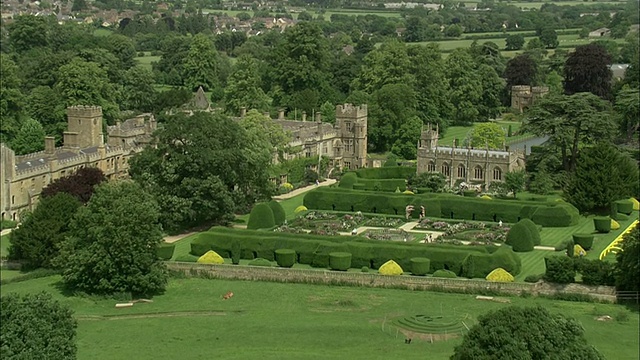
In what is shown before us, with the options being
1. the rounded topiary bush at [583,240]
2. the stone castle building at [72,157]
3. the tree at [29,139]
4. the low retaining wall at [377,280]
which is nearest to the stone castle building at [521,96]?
the stone castle building at [72,157]

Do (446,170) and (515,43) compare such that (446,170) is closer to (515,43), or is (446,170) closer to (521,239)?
(521,239)

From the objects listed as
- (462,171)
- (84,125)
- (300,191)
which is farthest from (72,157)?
(462,171)

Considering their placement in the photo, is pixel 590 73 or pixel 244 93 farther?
pixel 590 73

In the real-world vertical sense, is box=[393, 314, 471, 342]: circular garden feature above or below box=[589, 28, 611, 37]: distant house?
below

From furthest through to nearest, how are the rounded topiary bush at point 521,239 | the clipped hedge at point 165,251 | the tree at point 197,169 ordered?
the tree at point 197,169
the rounded topiary bush at point 521,239
the clipped hedge at point 165,251

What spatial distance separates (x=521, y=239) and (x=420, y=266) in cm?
758

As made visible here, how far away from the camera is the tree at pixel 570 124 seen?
74.2 meters

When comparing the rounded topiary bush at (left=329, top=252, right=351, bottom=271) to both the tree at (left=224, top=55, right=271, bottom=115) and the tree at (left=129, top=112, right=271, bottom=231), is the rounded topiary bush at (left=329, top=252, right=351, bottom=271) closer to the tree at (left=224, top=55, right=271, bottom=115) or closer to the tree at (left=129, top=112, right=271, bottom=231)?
the tree at (left=129, top=112, right=271, bottom=231)

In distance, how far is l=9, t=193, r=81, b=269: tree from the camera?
53250 millimetres

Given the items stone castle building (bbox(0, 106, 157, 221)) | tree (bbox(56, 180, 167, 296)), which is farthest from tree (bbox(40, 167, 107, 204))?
tree (bbox(56, 180, 167, 296))

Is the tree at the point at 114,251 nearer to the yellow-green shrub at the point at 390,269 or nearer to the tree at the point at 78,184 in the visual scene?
the tree at the point at 78,184

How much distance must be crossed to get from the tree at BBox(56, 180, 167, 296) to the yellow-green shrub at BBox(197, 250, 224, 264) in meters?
3.12

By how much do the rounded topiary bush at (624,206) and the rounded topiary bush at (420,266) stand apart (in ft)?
57.3

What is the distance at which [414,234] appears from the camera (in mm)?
61094
